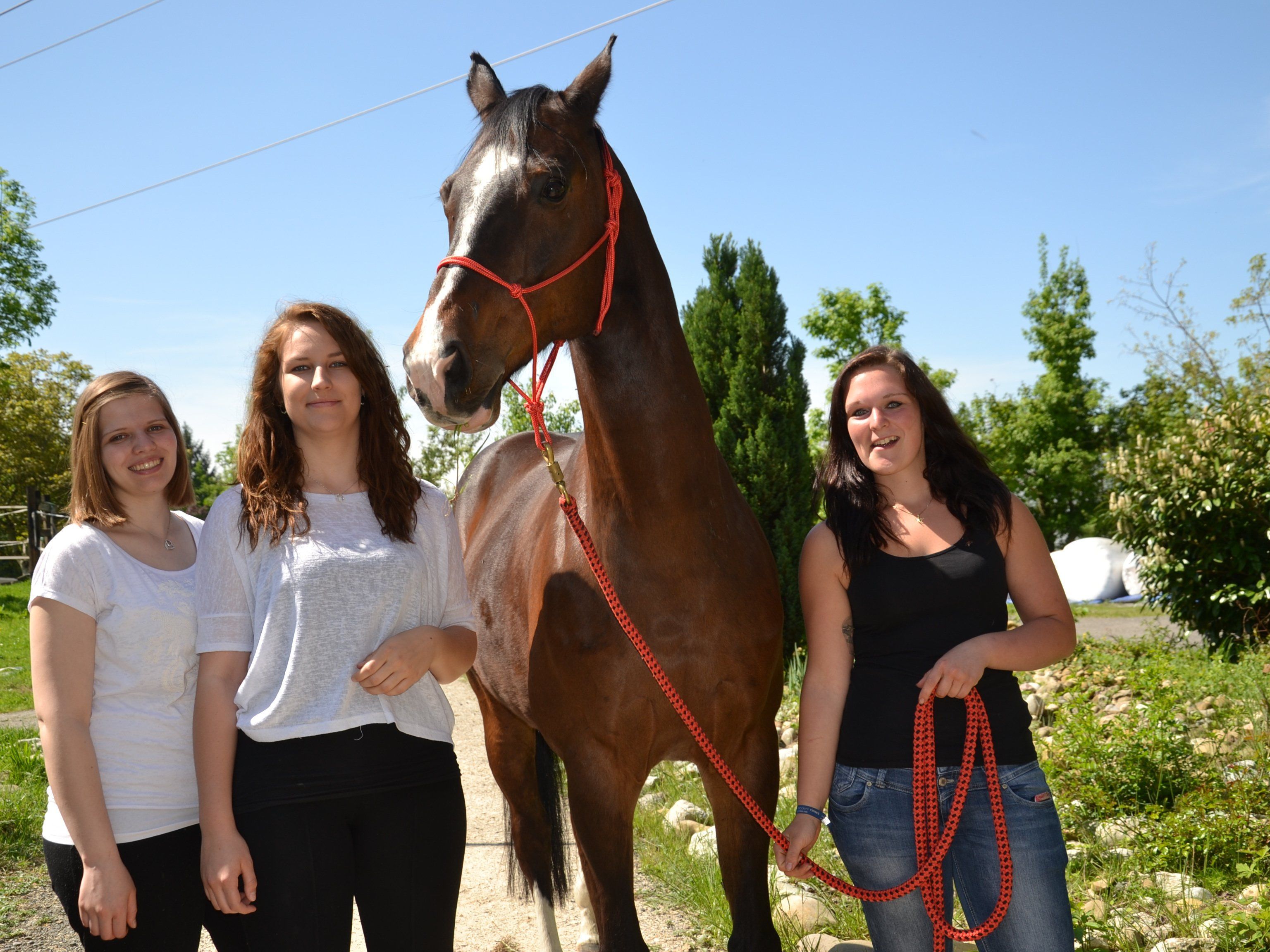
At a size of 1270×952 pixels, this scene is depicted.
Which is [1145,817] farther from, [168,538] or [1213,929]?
[168,538]

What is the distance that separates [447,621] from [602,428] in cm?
61

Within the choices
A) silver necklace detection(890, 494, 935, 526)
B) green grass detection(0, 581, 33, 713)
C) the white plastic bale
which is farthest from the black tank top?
the white plastic bale

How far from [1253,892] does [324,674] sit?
10.3 ft

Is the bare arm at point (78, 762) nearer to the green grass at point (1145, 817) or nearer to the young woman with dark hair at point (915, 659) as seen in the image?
the young woman with dark hair at point (915, 659)

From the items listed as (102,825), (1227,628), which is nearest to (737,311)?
(1227,628)

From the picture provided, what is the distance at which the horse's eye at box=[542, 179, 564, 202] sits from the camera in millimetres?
1983

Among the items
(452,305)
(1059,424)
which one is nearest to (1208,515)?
(452,305)

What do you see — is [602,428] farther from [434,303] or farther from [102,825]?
[102,825]

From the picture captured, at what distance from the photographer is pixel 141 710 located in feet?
5.93

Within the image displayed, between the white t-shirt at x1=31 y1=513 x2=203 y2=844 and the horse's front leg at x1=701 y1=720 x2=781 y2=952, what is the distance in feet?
4.09

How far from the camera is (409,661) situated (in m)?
1.77

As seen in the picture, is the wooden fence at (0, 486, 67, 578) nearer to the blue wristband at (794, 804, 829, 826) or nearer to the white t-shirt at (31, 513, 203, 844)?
the white t-shirt at (31, 513, 203, 844)

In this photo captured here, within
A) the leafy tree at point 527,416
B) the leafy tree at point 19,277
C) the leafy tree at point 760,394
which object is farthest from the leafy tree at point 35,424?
the leafy tree at point 760,394

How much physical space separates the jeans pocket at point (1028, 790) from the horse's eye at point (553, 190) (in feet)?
5.44
